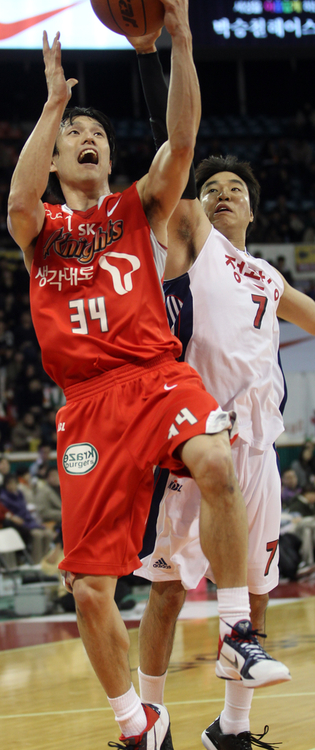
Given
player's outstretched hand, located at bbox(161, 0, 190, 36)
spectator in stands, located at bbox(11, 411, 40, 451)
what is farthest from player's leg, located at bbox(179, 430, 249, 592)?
spectator in stands, located at bbox(11, 411, 40, 451)

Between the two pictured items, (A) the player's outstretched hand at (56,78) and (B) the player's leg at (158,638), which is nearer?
(A) the player's outstretched hand at (56,78)

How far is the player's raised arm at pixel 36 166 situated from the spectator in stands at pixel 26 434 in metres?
10.2

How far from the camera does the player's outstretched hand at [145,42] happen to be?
10.9ft

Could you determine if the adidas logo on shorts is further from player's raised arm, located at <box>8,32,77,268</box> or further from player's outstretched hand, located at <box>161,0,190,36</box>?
player's outstretched hand, located at <box>161,0,190,36</box>

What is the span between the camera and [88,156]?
3367 millimetres

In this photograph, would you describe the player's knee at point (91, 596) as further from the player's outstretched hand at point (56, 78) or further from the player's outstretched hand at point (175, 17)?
the player's outstretched hand at point (175, 17)

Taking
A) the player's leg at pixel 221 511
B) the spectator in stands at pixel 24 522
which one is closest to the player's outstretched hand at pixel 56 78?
the player's leg at pixel 221 511

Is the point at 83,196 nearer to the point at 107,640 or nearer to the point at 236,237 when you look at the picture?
the point at 236,237

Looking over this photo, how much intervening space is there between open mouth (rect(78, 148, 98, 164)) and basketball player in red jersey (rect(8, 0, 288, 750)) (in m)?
0.24

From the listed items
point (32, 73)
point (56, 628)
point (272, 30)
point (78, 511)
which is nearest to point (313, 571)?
point (56, 628)

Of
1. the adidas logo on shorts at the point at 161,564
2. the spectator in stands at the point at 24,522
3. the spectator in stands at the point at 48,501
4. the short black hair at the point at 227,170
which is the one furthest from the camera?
the spectator in stands at the point at 48,501

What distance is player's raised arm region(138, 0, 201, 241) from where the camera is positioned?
2.93 meters

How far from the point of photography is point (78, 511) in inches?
114

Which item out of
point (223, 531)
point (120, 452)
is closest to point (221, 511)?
point (223, 531)
